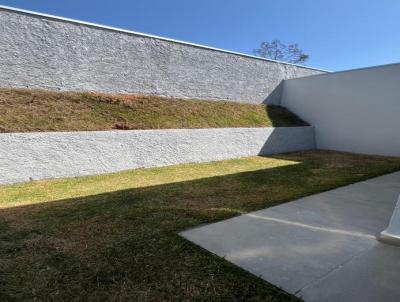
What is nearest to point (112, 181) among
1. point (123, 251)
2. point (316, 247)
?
point (123, 251)

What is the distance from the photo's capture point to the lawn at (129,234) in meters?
2.09

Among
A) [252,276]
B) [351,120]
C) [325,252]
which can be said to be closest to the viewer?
[252,276]

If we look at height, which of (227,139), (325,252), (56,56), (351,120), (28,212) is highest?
(56,56)

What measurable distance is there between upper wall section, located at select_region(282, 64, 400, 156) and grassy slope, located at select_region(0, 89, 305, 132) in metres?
1.67

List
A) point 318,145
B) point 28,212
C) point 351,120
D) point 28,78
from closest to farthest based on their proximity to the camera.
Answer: point 28,212 < point 28,78 < point 351,120 < point 318,145

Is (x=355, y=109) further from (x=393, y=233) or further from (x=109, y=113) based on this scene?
(x=393, y=233)

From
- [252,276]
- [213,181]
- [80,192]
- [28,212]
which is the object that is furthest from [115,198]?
[252,276]

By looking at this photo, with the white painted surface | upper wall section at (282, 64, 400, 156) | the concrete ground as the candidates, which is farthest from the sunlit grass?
upper wall section at (282, 64, 400, 156)

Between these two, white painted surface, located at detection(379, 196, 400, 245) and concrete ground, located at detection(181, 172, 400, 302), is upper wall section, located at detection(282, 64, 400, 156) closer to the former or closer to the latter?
concrete ground, located at detection(181, 172, 400, 302)

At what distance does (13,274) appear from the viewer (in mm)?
2297

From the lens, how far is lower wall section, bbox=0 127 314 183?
5.73 meters

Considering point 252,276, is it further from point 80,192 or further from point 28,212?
point 80,192

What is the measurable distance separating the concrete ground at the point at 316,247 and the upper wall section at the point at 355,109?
7028 mm

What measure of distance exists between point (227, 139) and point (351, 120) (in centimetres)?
522
